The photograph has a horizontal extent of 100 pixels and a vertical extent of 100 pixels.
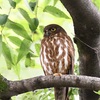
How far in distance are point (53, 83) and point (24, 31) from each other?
0.73 feet

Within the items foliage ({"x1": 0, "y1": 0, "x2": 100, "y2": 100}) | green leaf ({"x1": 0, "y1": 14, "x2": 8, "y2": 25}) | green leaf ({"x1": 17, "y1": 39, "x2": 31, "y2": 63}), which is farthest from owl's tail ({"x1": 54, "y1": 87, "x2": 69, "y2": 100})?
green leaf ({"x1": 0, "y1": 14, "x2": 8, "y2": 25})

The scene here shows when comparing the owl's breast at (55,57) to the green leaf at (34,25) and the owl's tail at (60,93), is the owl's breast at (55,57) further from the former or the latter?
the green leaf at (34,25)

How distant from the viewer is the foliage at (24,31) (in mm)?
1200

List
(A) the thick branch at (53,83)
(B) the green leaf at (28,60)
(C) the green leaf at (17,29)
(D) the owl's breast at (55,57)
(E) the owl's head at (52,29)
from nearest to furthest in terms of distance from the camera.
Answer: (A) the thick branch at (53,83)
(C) the green leaf at (17,29)
(B) the green leaf at (28,60)
(D) the owl's breast at (55,57)
(E) the owl's head at (52,29)

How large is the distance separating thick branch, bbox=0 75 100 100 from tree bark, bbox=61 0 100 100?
243 mm

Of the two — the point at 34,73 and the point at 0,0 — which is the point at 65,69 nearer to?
the point at 34,73

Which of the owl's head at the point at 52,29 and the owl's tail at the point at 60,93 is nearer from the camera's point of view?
the owl's tail at the point at 60,93

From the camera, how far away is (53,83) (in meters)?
1.11

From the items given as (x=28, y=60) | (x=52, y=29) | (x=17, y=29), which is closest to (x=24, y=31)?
(x=17, y=29)

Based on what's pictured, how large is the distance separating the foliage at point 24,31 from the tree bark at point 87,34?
0.07 metres

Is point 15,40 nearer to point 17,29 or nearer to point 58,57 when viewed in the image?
point 17,29

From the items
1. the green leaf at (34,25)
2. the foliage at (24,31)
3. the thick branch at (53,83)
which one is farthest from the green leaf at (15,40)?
the thick branch at (53,83)

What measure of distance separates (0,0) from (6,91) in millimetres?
433

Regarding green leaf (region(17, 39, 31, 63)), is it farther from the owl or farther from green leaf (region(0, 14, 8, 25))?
the owl
